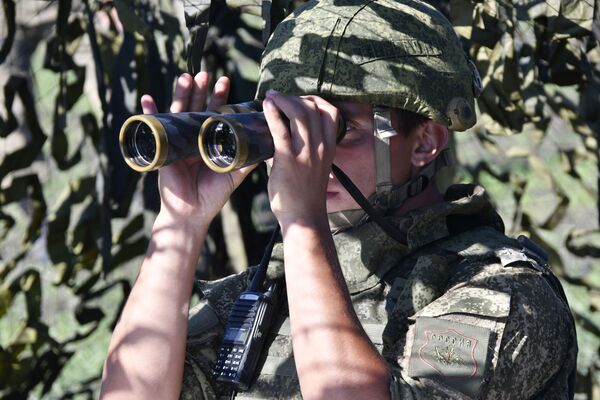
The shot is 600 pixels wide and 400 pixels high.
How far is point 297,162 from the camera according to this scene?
244cm

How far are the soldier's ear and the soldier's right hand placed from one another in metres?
0.48

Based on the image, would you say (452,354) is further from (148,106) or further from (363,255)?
(148,106)

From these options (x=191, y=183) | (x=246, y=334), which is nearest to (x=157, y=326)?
(x=246, y=334)

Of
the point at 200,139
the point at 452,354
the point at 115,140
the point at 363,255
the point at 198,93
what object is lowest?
the point at 115,140

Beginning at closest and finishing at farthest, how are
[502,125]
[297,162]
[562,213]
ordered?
[297,162]
[502,125]
[562,213]

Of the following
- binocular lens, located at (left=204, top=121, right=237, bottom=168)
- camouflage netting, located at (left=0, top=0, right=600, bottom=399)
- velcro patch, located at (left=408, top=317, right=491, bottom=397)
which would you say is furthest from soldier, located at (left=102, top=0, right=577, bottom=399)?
camouflage netting, located at (left=0, top=0, right=600, bottom=399)

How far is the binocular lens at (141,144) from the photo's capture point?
2.62 m

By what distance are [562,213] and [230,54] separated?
1643 millimetres

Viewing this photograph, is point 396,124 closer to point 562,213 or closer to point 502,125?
point 502,125

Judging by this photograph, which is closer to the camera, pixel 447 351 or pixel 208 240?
pixel 447 351

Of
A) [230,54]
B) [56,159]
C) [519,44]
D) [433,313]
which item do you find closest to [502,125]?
[519,44]

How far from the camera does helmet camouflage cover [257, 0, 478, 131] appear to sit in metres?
2.87

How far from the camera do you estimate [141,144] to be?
265cm

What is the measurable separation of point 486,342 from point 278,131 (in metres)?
0.64
